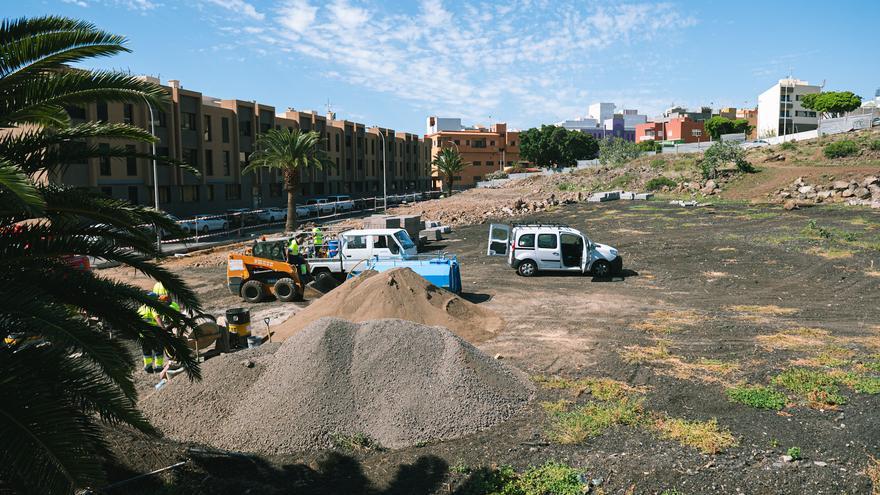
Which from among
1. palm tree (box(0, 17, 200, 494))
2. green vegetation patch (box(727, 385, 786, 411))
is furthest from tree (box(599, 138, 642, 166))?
palm tree (box(0, 17, 200, 494))

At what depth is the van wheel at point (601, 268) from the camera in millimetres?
22859

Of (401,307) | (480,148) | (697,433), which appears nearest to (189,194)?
(401,307)

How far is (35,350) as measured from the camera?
5.27m

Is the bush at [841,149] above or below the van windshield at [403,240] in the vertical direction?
above

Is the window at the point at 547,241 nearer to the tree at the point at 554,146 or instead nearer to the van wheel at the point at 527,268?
the van wheel at the point at 527,268

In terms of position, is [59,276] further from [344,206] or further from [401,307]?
[344,206]

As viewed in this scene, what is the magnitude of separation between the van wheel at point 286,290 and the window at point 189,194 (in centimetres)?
3198

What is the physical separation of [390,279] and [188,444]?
25.7 feet

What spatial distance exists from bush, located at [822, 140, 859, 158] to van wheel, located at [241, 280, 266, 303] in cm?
4849

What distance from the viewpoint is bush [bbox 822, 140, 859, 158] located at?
49219 millimetres

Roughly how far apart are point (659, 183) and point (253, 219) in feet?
116

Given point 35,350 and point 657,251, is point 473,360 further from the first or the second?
point 657,251

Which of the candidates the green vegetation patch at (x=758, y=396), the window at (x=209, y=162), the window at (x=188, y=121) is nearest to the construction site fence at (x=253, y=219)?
the window at (x=209, y=162)

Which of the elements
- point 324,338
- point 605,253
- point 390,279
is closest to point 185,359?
point 324,338
